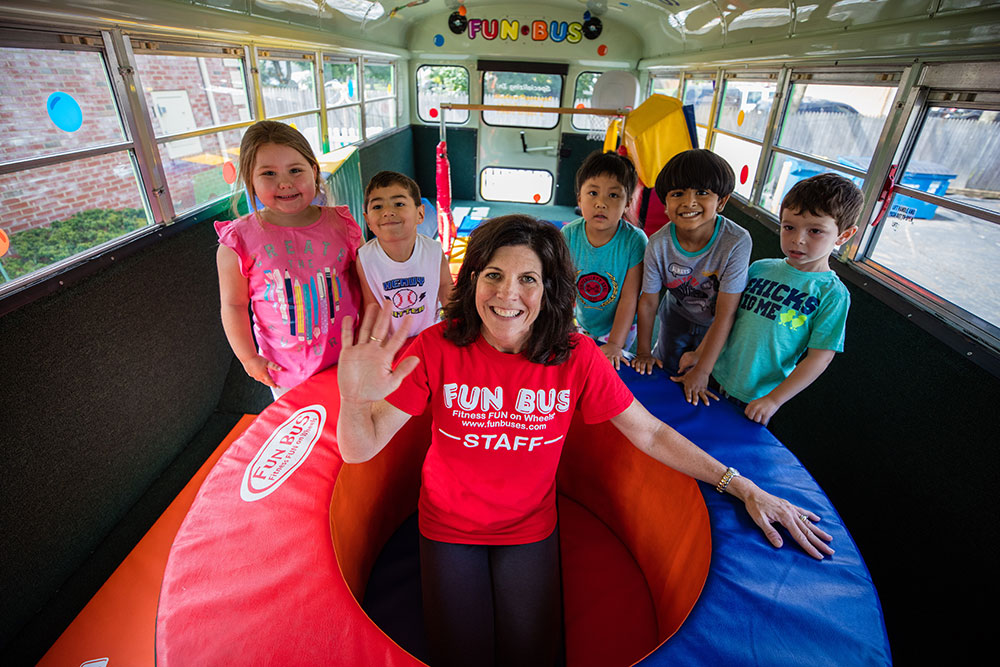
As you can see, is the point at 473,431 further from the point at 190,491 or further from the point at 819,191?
the point at 190,491

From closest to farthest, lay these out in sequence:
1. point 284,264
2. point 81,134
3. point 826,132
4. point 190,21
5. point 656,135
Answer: point 284,264
point 190,21
point 826,132
point 656,135
point 81,134

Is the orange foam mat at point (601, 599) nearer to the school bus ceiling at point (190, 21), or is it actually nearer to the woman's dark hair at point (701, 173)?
the woman's dark hair at point (701, 173)

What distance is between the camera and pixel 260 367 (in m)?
1.91

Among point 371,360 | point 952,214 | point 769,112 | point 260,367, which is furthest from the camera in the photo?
point 769,112

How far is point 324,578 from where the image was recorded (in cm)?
112

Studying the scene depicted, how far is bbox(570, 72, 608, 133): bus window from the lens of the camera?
23.9 ft

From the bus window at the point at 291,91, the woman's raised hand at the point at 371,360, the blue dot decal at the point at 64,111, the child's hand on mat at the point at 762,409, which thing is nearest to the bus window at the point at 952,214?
the child's hand on mat at the point at 762,409

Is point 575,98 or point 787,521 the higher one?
point 575,98

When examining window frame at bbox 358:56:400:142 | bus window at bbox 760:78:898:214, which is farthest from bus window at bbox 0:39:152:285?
bus window at bbox 760:78:898:214

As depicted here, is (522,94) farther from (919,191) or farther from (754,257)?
(919,191)

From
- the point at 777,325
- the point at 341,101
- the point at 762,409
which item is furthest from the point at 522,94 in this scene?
the point at 762,409

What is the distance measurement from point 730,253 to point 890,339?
0.95 meters

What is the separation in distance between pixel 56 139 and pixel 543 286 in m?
2.91

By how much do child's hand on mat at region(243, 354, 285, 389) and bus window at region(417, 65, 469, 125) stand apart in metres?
6.28
